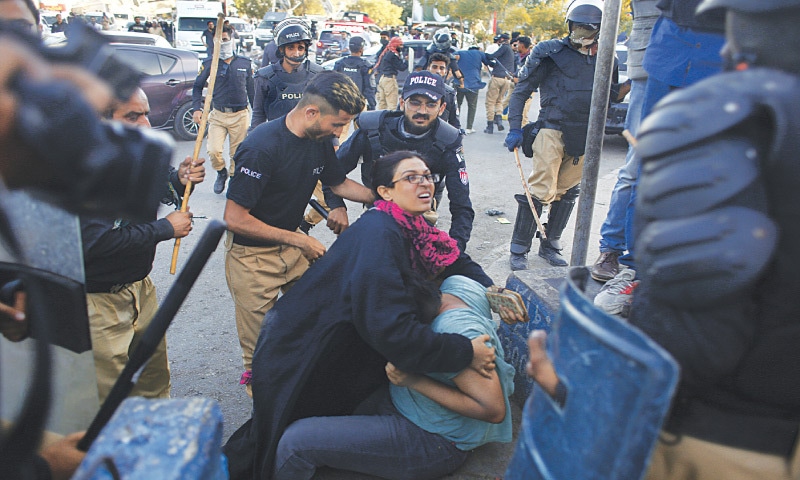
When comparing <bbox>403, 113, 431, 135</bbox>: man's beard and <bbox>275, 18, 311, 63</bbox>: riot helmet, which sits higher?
<bbox>275, 18, 311, 63</bbox>: riot helmet

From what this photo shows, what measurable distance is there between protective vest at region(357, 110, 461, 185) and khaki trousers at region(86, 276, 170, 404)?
169cm

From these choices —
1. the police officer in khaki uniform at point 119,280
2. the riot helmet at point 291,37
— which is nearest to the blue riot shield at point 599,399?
the police officer in khaki uniform at point 119,280

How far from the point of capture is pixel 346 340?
7.27 ft

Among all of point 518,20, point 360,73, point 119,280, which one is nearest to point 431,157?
point 119,280

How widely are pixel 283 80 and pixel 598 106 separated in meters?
3.67

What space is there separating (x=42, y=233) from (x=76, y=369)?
0.42 metres

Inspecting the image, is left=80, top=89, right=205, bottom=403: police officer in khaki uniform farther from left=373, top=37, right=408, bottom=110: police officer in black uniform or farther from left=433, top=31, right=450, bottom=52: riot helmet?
left=433, top=31, right=450, bottom=52: riot helmet

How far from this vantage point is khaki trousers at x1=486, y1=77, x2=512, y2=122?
11.3 metres

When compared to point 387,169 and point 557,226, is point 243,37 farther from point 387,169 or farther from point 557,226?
point 387,169

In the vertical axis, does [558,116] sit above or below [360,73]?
above

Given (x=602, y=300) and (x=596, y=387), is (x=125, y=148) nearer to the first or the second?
(x=596, y=387)

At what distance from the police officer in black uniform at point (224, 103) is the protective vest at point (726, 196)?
20.2 feet

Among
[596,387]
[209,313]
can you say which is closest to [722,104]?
[596,387]

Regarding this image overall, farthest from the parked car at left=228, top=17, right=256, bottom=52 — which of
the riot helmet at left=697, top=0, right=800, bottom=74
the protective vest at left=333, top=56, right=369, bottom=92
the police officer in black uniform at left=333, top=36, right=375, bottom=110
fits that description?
the riot helmet at left=697, top=0, right=800, bottom=74
